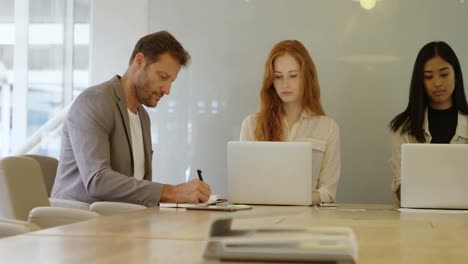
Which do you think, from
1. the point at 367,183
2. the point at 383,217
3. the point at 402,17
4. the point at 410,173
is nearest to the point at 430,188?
the point at 410,173

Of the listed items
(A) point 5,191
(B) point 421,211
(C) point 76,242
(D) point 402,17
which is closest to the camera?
(C) point 76,242

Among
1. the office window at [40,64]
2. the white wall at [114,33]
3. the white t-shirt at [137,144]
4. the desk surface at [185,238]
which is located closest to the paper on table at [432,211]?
the desk surface at [185,238]

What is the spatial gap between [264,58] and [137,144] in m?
1.58

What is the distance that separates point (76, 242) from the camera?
1782mm

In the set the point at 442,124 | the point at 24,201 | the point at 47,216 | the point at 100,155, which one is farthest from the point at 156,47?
the point at 442,124

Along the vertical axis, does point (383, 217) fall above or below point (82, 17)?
below

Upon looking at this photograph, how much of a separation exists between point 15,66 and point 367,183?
290cm

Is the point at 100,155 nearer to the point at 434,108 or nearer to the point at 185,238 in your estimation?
the point at 185,238

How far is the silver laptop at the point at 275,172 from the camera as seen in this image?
3.62m

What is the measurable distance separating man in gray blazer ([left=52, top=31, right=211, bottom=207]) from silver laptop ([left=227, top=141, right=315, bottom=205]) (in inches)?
9.8

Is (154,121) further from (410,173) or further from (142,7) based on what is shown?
(410,173)

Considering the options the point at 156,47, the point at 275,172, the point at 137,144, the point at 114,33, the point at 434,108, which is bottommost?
the point at 275,172

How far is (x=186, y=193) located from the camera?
3426 mm

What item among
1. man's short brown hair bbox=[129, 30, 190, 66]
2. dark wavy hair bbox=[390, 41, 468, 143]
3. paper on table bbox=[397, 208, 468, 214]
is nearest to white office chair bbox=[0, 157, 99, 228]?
man's short brown hair bbox=[129, 30, 190, 66]
